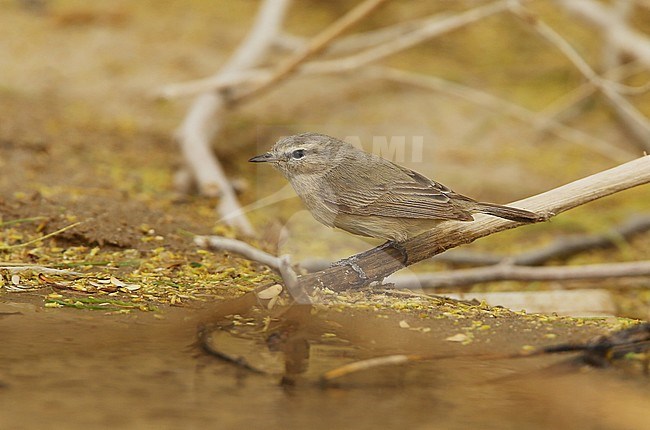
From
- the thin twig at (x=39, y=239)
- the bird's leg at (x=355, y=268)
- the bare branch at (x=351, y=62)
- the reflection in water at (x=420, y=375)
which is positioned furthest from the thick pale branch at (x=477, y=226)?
the bare branch at (x=351, y=62)

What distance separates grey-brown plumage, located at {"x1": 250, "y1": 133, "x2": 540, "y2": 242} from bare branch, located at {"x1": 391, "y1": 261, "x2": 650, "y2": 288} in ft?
4.96

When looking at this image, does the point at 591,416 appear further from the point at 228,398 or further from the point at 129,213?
the point at 129,213

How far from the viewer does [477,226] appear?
319 cm

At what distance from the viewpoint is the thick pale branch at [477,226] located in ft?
9.98

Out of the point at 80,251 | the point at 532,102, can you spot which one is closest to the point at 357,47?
the point at 532,102

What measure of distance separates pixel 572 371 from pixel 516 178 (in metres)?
4.40

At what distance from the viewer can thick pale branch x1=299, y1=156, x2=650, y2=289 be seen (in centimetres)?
304

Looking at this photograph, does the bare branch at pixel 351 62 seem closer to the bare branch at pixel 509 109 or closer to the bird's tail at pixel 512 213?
the bare branch at pixel 509 109

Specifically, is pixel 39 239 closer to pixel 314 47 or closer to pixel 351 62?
pixel 314 47

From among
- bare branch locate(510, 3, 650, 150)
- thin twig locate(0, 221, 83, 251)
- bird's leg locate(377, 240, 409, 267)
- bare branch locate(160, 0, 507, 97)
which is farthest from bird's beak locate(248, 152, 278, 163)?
bare branch locate(160, 0, 507, 97)

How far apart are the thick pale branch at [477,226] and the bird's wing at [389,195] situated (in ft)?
0.39

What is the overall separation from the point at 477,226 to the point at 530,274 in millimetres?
1832

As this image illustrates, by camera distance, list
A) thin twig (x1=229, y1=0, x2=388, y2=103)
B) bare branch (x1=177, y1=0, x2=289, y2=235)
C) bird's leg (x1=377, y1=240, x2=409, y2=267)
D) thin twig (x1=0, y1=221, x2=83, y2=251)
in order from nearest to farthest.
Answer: bird's leg (x1=377, y1=240, x2=409, y2=267) → thin twig (x1=0, y1=221, x2=83, y2=251) → bare branch (x1=177, y1=0, x2=289, y2=235) → thin twig (x1=229, y1=0, x2=388, y2=103)

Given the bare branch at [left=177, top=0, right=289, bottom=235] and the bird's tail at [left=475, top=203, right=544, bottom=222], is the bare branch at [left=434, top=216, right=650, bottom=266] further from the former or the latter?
the bird's tail at [left=475, top=203, right=544, bottom=222]
